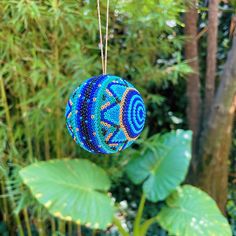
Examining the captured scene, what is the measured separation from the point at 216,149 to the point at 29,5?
3.88ft

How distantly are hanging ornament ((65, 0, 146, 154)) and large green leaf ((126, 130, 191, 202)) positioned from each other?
1173mm

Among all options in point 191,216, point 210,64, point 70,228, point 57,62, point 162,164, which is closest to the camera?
point 57,62

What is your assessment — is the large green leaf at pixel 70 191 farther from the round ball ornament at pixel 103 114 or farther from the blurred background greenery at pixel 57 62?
the round ball ornament at pixel 103 114

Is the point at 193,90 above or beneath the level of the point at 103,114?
beneath

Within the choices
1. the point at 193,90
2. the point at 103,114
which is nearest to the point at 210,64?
the point at 193,90

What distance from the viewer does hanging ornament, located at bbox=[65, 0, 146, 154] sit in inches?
31.0

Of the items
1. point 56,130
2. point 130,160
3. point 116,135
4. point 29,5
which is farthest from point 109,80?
point 130,160

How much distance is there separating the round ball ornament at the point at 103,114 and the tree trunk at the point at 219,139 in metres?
1.20

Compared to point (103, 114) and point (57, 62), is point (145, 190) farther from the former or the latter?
point (103, 114)

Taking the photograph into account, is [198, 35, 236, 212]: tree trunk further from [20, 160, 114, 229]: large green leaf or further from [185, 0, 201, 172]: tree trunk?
[20, 160, 114, 229]: large green leaf

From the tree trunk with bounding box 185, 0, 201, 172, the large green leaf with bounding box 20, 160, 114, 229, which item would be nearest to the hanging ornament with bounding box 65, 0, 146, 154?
the large green leaf with bounding box 20, 160, 114, 229

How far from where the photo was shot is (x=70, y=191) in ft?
5.92

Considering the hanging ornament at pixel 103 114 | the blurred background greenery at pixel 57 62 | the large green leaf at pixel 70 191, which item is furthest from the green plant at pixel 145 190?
the hanging ornament at pixel 103 114

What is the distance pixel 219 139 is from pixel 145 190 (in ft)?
1.45
